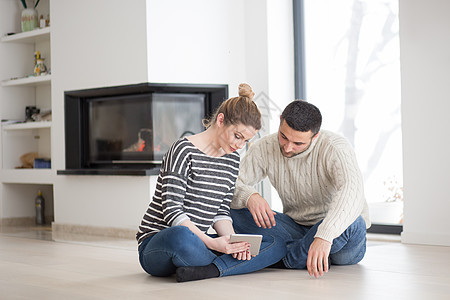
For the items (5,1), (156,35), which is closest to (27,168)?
(5,1)

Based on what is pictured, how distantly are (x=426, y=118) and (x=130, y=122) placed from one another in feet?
7.24

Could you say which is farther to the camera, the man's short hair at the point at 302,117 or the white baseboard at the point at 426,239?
the white baseboard at the point at 426,239

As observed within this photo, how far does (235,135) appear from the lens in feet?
8.91

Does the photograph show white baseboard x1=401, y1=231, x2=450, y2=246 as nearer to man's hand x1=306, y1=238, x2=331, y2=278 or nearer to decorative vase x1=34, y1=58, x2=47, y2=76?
man's hand x1=306, y1=238, x2=331, y2=278

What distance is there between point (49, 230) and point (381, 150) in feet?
9.15

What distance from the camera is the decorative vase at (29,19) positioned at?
6012 millimetres

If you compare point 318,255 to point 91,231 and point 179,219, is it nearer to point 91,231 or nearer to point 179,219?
point 179,219

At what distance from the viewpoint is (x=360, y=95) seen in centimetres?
502

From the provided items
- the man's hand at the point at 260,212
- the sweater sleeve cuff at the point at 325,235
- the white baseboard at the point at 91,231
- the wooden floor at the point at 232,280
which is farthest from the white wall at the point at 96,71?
the sweater sleeve cuff at the point at 325,235

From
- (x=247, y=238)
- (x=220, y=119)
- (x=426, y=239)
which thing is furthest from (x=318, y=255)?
(x=426, y=239)

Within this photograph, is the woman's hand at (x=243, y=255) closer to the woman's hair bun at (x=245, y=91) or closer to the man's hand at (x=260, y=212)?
the man's hand at (x=260, y=212)

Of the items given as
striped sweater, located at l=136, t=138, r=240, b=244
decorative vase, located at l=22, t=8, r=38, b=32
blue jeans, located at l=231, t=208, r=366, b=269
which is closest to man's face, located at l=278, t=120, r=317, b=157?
striped sweater, located at l=136, t=138, r=240, b=244

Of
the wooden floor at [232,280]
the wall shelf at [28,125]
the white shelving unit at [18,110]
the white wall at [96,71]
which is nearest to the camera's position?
the wooden floor at [232,280]

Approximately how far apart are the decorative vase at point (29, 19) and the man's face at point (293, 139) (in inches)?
150
